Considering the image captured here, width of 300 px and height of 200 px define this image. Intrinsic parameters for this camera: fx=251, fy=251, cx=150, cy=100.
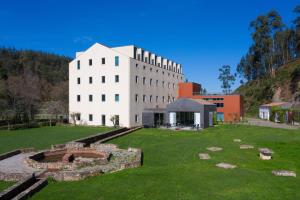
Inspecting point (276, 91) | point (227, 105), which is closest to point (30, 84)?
point (227, 105)

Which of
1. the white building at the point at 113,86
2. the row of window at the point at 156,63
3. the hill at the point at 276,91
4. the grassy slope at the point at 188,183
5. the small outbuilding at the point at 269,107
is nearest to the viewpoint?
the grassy slope at the point at 188,183

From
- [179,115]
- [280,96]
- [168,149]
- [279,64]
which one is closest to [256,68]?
[279,64]

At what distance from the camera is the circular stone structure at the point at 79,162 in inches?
468

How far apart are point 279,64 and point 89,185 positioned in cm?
9036

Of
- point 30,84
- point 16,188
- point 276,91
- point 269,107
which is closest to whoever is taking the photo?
point 16,188

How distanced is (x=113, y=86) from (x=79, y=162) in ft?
80.2

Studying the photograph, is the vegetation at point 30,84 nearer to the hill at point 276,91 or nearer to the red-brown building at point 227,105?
the red-brown building at point 227,105

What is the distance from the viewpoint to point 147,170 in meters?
12.8

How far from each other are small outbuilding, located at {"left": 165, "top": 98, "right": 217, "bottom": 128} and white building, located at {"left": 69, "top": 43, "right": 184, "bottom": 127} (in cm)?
321

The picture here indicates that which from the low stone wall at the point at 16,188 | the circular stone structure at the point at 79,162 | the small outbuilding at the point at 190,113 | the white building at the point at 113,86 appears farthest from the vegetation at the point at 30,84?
the low stone wall at the point at 16,188

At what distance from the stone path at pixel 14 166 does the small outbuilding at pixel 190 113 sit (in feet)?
77.1

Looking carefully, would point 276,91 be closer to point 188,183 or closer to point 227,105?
point 227,105

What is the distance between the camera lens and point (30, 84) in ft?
194

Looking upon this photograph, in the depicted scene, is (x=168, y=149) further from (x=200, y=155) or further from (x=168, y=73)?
(x=168, y=73)
